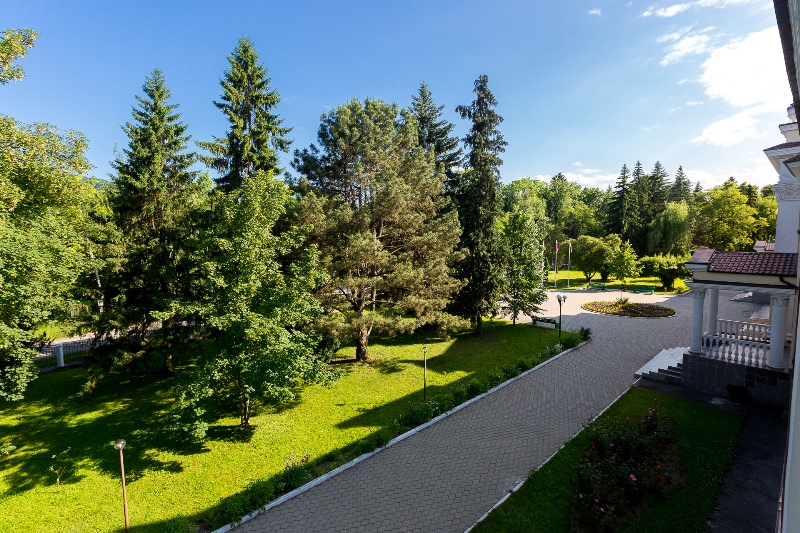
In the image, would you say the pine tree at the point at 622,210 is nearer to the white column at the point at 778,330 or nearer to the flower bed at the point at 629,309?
the flower bed at the point at 629,309

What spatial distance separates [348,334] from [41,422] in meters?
11.0

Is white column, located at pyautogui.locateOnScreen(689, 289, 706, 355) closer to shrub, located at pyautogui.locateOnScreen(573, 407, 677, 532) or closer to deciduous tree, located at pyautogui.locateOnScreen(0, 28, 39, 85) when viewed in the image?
shrub, located at pyautogui.locateOnScreen(573, 407, 677, 532)

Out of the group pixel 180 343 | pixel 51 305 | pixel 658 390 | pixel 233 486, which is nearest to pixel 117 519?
pixel 233 486

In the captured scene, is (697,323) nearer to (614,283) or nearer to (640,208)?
(614,283)

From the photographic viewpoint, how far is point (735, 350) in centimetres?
1128

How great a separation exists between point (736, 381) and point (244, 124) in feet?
72.0

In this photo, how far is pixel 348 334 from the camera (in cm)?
1527

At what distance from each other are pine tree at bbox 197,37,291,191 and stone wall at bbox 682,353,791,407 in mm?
18318

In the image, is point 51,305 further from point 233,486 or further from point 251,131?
point 251,131

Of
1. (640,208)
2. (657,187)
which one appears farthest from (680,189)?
(640,208)

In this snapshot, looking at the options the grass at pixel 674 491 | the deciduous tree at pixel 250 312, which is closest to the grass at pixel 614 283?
the grass at pixel 674 491

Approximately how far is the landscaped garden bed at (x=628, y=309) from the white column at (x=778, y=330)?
569 inches

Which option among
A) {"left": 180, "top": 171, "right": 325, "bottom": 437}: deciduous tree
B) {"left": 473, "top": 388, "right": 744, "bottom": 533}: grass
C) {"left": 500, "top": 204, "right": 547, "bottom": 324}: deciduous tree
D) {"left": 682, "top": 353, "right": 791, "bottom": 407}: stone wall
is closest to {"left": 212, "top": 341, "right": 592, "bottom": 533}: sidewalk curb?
{"left": 473, "top": 388, "right": 744, "bottom": 533}: grass

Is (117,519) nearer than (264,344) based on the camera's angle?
Yes
